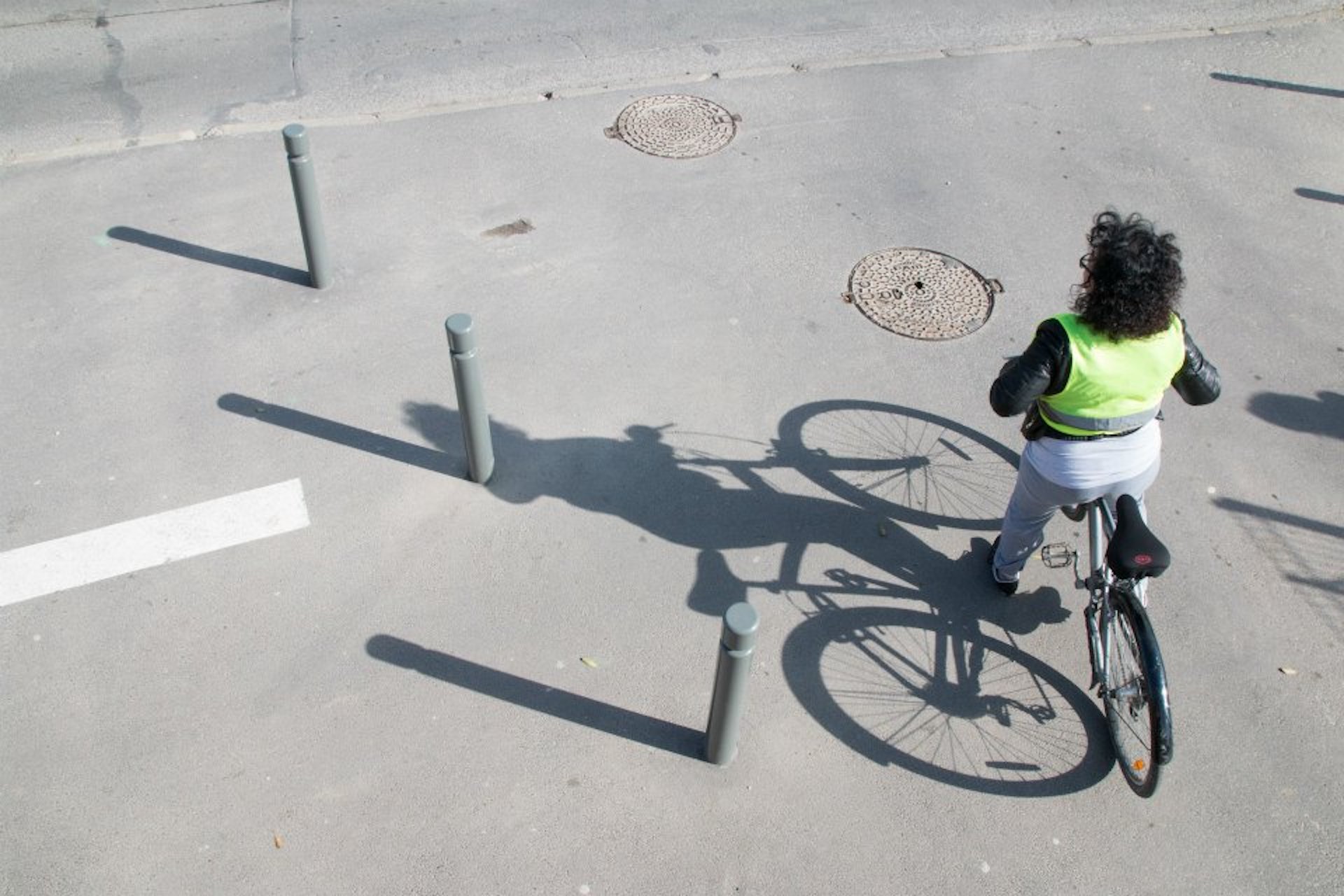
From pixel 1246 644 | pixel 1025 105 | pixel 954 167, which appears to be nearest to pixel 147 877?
pixel 1246 644

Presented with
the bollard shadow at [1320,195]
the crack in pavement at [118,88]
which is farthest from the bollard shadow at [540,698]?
the bollard shadow at [1320,195]

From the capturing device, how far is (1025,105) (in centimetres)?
893

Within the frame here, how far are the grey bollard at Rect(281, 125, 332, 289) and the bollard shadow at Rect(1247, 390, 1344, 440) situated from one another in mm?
5676

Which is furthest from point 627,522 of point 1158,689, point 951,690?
point 1158,689

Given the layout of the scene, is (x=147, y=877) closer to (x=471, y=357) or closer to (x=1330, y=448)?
(x=471, y=357)

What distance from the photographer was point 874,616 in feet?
16.7

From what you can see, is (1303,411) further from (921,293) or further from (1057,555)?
(1057,555)

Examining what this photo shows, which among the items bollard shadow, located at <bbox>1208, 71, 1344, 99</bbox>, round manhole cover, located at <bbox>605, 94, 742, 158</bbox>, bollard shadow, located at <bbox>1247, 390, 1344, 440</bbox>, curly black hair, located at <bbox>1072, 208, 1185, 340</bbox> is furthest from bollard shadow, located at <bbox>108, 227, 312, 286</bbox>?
bollard shadow, located at <bbox>1208, 71, 1344, 99</bbox>

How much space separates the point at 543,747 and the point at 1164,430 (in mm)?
3919

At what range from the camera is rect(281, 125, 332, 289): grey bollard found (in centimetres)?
619

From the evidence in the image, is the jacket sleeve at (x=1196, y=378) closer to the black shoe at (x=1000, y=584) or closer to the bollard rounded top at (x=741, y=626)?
the black shoe at (x=1000, y=584)

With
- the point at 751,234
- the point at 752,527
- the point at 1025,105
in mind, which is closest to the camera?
the point at 752,527

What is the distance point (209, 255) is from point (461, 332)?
10.4 feet

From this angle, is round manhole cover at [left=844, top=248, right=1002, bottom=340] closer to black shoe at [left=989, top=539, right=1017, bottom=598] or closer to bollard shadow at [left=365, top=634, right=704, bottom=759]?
black shoe at [left=989, top=539, right=1017, bottom=598]
